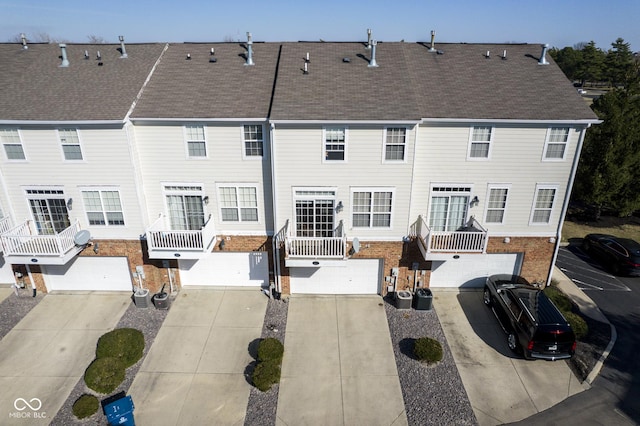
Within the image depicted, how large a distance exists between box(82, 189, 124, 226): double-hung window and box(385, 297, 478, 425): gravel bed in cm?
1306

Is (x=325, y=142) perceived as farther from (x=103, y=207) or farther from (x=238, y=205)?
(x=103, y=207)

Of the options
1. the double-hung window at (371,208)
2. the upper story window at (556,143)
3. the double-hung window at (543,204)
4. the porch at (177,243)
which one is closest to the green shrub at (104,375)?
the porch at (177,243)

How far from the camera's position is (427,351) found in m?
13.8

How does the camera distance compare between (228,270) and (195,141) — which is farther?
(228,270)

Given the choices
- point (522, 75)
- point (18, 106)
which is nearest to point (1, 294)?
point (18, 106)

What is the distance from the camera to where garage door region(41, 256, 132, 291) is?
17.7m

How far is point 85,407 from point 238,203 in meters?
9.06

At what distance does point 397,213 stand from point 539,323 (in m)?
6.69

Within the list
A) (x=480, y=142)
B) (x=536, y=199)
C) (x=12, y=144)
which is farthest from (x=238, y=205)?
(x=536, y=199)

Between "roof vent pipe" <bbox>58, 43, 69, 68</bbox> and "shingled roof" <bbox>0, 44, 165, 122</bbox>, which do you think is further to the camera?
"roof vent pipe" <bbox>58, 43, 69, 68</bbox>

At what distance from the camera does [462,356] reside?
14.3 m

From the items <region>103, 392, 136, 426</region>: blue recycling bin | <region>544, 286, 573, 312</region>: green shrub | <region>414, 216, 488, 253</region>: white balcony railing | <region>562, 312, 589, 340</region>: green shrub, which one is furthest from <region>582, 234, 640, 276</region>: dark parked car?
A: <region>103, 392, 136, 426</region>: blue recycling bin

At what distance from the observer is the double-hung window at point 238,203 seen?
16.4 m

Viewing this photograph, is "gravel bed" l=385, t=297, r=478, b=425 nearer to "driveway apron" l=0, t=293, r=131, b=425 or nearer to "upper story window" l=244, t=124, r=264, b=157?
"upper story window" l=244, t=124, r=264, b=157
